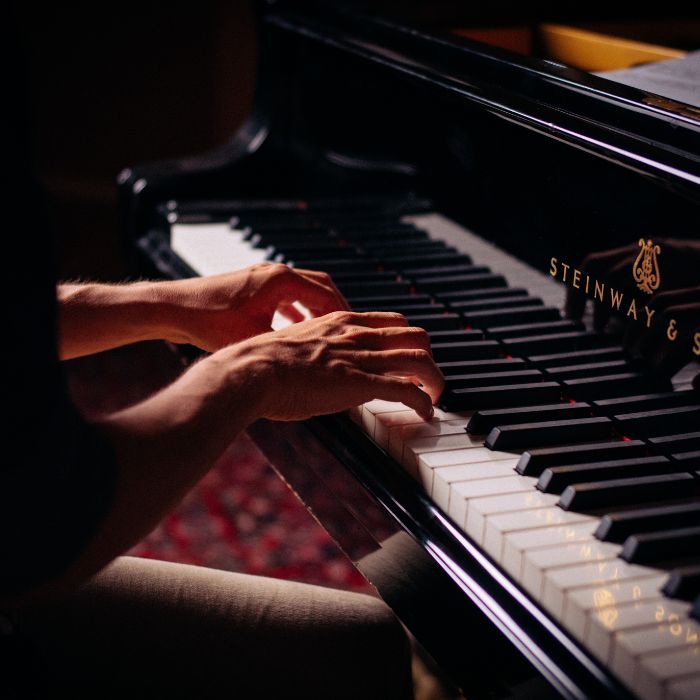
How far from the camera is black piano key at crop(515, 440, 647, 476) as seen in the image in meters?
0.99

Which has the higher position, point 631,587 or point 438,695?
point 631,587

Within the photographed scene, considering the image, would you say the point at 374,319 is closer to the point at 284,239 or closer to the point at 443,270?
the point at 443,270

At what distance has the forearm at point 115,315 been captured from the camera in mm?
1318

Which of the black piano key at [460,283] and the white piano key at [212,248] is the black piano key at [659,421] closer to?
the black piano key at [460,283]

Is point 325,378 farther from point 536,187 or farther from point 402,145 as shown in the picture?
point 402,145

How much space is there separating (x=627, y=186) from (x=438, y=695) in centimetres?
95

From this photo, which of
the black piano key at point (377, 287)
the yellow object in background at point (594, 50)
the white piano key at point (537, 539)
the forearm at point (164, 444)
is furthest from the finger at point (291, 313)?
the yellow object in background at point (594, 50)

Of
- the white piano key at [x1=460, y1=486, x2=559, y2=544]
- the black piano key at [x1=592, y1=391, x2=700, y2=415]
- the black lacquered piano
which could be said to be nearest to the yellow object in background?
the black lacquered piano

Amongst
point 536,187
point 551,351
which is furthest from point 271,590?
point 536,187

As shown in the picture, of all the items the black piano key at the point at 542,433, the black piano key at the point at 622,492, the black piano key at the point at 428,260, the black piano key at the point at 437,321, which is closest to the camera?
the black piano key at the point at 622,492

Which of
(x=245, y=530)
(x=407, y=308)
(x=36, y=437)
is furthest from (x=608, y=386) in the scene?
(x=245, y=530)

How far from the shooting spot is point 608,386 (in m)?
1.14

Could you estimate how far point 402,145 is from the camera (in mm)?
1759

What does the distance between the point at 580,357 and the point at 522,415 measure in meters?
Result: 0.18
